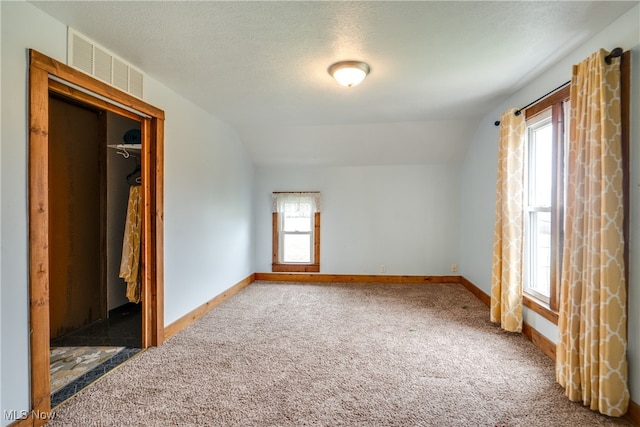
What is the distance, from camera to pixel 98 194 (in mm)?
3293

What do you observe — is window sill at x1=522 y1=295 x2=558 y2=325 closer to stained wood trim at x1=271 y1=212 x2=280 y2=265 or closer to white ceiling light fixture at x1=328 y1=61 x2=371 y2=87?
white ceiling light fixture at x1=328 y1=61 x2=371 y2=87

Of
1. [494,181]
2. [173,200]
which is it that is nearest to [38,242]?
[173,200]

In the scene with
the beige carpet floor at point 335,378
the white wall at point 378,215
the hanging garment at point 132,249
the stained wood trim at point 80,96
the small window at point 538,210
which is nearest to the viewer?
the beige carpet floor at point 335,378

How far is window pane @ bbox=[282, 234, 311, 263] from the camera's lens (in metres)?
5.22

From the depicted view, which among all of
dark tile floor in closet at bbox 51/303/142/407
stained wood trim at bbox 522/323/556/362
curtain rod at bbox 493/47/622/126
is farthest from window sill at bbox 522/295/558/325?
dark tile floor in closet at bbox 51/303/142/407

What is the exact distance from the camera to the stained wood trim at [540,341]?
2421 millimetres

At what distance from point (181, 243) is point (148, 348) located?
3.23 feet

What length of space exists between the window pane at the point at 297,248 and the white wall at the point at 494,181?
2.57 m

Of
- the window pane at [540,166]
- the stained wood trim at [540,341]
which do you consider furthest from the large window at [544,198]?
the stained wood trim at [540,341]

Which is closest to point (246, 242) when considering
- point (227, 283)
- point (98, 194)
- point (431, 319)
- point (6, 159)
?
point (227, 283)

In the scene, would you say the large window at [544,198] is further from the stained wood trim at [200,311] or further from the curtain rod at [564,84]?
the stained wood trim at [200,311]

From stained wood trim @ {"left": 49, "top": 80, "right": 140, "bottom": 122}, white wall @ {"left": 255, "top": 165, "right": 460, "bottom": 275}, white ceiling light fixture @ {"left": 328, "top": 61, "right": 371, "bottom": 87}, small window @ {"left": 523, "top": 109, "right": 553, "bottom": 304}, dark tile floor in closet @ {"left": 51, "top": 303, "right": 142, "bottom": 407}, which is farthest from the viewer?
white wall @ {"left": 255, "top": 165, "right": 460, "bottom": 275}

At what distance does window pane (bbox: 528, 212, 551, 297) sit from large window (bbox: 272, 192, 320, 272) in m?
3.07

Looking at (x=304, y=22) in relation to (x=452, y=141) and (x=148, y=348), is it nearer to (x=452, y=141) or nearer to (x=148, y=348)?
(x=148, y=348)
